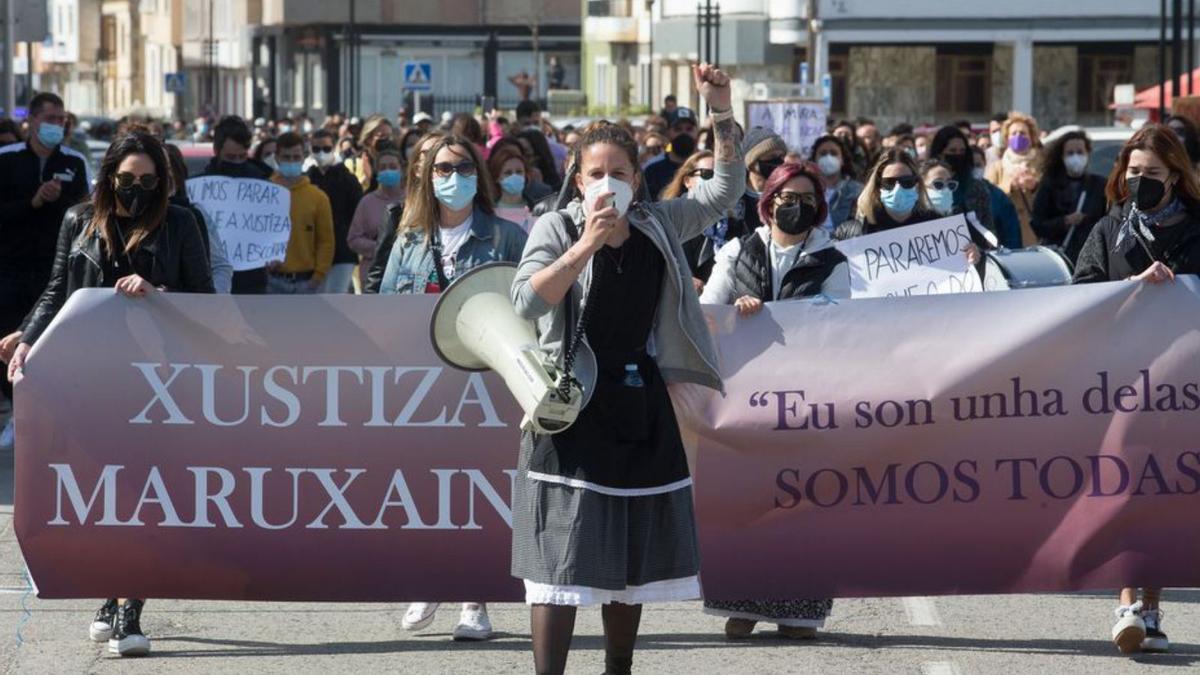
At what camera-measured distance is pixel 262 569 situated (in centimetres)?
743

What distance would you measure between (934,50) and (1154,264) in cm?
5983

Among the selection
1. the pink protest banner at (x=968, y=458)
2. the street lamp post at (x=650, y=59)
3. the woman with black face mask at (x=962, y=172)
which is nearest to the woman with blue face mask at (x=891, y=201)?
the woman with black face mask at (x=962, y=172)

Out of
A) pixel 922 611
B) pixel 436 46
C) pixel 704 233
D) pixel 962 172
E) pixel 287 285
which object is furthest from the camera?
pixel 436 46

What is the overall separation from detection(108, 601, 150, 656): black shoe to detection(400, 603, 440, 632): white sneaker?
86 cm

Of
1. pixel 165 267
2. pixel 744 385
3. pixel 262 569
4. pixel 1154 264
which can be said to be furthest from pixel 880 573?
pixel 165 267

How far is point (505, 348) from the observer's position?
6031 mm

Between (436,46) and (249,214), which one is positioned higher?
(436,46)

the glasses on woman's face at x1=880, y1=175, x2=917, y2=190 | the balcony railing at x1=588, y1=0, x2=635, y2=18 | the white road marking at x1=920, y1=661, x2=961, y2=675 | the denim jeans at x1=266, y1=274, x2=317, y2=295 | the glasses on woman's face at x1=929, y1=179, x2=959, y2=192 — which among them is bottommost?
the white road marking at x1=920, y1=661, x2=961, y2=675

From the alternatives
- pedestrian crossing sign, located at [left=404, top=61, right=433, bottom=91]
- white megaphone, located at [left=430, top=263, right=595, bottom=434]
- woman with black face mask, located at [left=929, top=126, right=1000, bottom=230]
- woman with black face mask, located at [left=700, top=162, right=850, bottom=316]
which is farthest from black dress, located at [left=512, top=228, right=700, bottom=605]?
A: pedestrian crossing sign, located at [left=404, top=61, right=433, bottom=91]

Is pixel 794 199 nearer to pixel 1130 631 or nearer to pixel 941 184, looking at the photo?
pixel 1130 631

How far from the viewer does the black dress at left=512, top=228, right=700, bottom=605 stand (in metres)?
5.95

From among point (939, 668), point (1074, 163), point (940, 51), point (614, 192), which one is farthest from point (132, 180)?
point (940, 51)

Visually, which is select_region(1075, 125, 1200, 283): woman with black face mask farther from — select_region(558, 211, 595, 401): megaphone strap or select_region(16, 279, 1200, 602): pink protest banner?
select_region(558, 211, 595, 401): megaphone strap

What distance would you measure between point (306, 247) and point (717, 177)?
8192 mm
